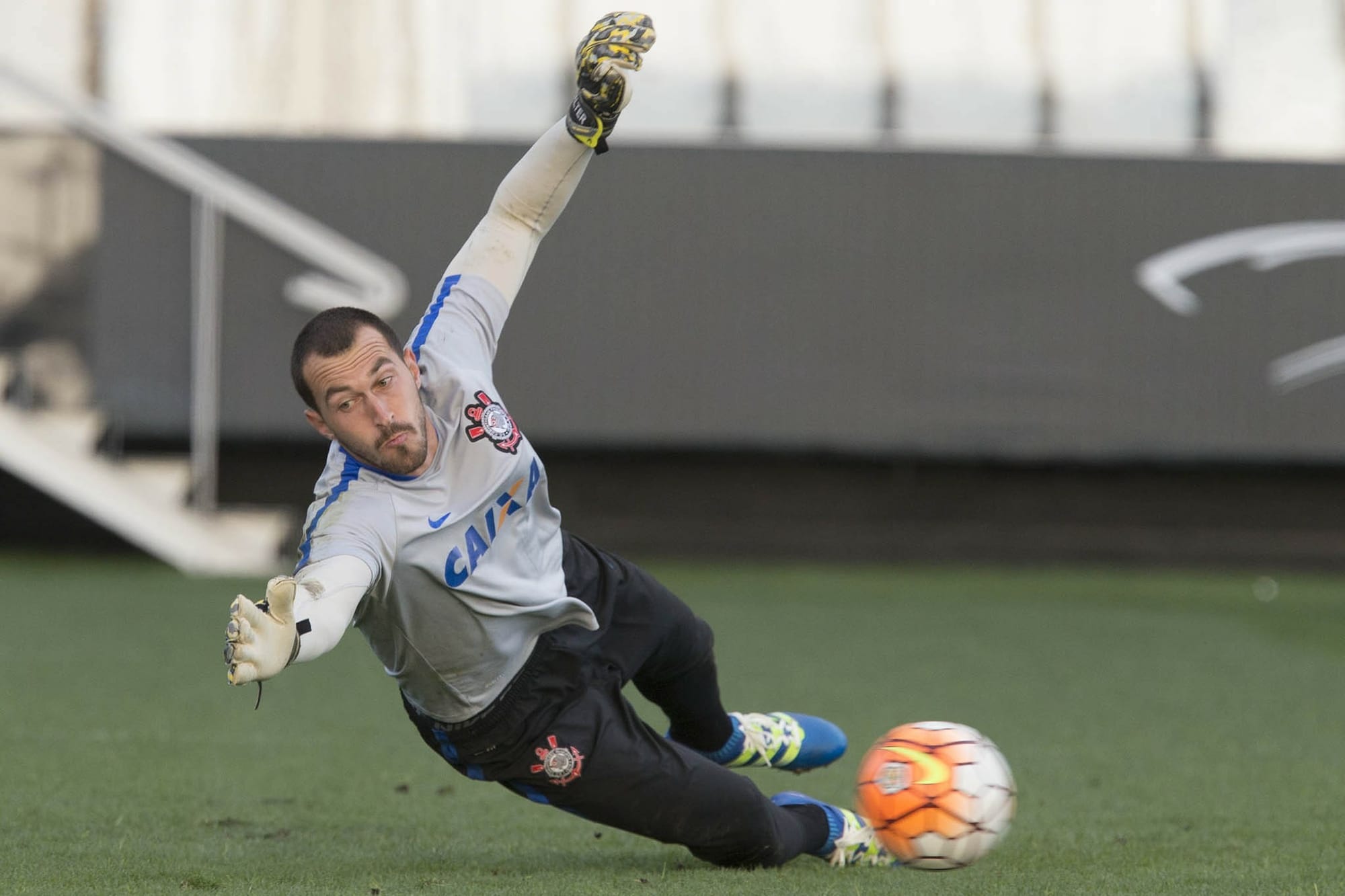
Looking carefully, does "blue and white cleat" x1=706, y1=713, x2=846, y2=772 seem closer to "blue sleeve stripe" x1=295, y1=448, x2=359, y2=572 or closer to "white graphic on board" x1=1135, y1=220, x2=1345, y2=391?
"blue sleeve stripe" x1=295, y1=448, x2=359, y2=572

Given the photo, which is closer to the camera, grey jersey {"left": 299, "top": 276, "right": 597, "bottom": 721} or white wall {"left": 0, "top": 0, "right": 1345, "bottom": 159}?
grey jersey {"left": 299, "top": 276, "right": 597, "bottom": 721}

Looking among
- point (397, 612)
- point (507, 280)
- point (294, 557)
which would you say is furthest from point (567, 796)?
point (294, 557)

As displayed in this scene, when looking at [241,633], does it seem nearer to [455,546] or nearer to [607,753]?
[455,546]

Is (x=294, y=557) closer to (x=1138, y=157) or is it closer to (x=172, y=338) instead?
(x=172, y=338)

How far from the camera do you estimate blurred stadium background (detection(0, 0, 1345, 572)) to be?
1361 cm

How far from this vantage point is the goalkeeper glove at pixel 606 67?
4.62 m

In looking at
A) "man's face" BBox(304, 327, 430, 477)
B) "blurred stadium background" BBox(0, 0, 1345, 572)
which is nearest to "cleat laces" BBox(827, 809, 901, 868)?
"man's face" BBox(304, 327, 430, 477)

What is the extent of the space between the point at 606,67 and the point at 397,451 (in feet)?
4.42

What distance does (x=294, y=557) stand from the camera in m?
13.5

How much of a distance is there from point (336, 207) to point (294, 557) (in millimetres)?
2973

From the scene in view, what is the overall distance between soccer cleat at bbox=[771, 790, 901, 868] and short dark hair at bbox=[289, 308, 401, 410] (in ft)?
5.88

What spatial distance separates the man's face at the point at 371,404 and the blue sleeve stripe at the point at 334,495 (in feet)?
0.12

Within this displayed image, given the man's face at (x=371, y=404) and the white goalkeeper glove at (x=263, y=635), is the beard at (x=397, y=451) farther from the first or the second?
the white goalkeeper glove at (x=263, y=635)

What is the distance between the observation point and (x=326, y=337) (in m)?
3.89
